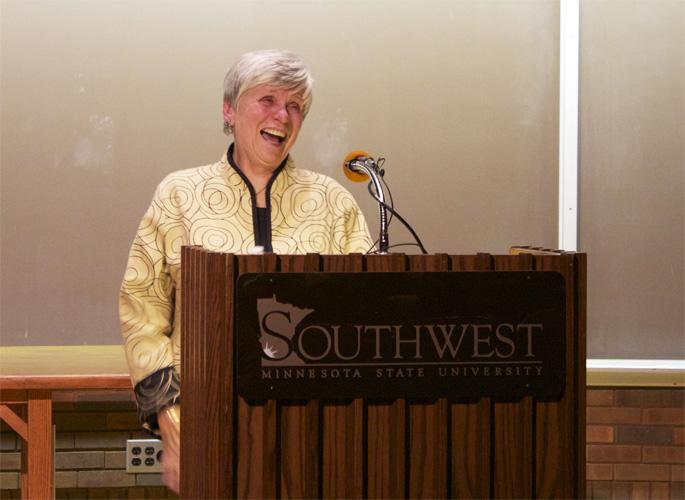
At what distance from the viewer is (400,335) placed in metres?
1.64

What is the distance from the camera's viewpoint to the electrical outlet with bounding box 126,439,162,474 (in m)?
4.12

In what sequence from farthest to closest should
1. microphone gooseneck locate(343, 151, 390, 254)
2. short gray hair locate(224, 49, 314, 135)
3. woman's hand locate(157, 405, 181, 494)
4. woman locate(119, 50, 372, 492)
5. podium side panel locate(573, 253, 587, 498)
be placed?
short gray hair locate(224, 49, 314, 135) → woman locate(119, 50, 372, 492) → microphone gooseneck locate(343, 151, 390, 254) → woman's hand locate(157, 405, 181, 494) → podium side panel locate(573, 253, 587, 498)

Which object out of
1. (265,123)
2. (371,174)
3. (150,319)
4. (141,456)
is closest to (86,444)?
(141,456)

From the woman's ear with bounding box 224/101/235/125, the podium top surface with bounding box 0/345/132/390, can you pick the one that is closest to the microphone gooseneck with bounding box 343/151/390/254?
the woman's ear with bounding box 224/101/235/125

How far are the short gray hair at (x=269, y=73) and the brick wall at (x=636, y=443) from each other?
7.61 feet

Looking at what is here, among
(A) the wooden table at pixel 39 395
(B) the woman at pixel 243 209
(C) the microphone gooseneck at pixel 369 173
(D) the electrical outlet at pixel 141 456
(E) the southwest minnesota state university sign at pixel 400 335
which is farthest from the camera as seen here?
(D) the electrical outlet at pixel 141 456

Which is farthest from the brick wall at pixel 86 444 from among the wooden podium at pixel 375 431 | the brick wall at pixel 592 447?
the wooden podium at pixel 375 431

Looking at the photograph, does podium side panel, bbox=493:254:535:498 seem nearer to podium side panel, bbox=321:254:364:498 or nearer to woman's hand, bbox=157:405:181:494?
podium side panel, bbox=321:254:364:498

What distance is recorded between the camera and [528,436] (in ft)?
5.53

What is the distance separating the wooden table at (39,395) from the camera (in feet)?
11.7

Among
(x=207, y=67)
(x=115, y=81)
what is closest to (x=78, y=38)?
(x=115, y=81)

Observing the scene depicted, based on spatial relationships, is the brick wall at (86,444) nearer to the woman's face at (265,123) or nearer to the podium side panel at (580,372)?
the woman's face at (265,123)

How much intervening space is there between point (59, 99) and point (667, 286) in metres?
2.69

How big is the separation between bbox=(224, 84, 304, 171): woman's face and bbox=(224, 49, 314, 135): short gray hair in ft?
0.05
